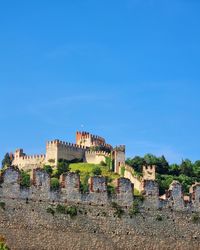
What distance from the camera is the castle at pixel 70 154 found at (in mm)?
127188

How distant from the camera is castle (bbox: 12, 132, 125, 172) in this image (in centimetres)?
12719

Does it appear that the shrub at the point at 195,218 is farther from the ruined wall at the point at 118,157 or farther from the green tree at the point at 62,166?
the ruined wall at the point at 118,157

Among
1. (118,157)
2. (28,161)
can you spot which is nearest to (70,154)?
(28,161)

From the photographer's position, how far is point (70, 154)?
13088 centimetres

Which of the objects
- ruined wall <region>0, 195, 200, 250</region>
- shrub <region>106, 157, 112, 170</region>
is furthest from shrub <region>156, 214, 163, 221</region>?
shrub <region>106, 157, 112, 170</region>

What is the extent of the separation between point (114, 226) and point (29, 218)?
18.6ft

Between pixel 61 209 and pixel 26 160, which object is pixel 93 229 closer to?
pixel 61 209

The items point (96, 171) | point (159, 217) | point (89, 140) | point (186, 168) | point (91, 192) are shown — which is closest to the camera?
point (91, 192)

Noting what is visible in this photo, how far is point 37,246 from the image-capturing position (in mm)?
45875

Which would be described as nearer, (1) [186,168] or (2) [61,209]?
(2) [61,209]

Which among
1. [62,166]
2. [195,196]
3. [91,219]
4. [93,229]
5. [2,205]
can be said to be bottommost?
[93,229]

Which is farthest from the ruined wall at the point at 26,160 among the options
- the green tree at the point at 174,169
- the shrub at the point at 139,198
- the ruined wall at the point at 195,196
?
the shrub at the point at 139,198

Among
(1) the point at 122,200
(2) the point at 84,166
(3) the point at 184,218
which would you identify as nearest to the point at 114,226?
(1) the point at 122,200

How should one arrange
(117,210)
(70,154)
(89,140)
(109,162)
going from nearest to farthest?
(117,210) → (109,162) → (70,154) → (89,140)
